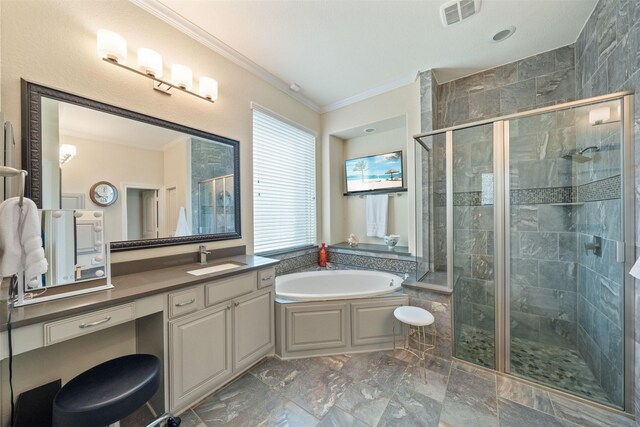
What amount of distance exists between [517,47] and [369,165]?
6.11ft

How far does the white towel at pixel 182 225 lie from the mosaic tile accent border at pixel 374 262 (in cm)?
195

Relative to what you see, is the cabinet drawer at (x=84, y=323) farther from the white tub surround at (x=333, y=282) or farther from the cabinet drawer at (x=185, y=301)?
the white tub surround at (x=333, y=282)

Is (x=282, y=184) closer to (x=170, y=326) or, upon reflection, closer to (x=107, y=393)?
(x=170, y=326)

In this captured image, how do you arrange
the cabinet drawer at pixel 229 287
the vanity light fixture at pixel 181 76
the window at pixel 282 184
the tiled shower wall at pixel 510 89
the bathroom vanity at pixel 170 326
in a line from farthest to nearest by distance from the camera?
the window at pixel 282 184, the tiled shower wall at pixel 510 89, the vanity light fixture at pixel 181 76, the cabinet drawer at pixel 229 287, the bathroom vanity at pixel 170 326

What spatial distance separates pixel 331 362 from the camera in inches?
79.4

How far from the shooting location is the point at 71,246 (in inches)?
51.8

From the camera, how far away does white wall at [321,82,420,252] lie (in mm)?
2768

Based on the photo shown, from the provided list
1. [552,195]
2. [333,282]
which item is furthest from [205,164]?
[552,195]

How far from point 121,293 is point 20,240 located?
1.51 ft

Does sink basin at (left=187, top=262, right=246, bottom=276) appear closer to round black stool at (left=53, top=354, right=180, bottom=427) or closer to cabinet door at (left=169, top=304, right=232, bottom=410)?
cabinet door at (left=169, top=304, right=232, bottom=410)

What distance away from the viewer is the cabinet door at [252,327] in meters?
1.78

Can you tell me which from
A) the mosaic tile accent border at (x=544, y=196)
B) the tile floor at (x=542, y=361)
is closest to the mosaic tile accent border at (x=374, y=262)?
the tile floor at (x=542, y=361)

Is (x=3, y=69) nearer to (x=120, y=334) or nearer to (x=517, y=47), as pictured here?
(x=120, y=334)

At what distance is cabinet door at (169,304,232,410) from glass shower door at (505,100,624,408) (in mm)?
2248
